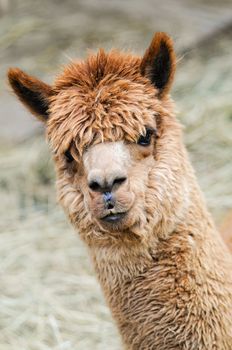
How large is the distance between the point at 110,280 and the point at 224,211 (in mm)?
2611

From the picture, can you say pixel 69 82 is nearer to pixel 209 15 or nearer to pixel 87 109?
pixel 87 109

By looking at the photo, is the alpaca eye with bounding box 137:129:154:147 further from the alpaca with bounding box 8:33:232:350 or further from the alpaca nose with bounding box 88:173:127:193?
→ the alpaca nose with bounding box 88:173:127:193

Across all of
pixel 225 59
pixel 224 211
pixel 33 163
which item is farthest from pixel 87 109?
pixel 225 59

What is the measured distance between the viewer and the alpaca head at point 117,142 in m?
3.13

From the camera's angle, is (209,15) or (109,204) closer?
(109,204)

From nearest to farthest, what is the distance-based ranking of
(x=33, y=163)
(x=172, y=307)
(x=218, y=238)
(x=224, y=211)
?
(x=172, y=307) < (x=218, y=238) < (x=224, y=211) < (x=33, y=163)

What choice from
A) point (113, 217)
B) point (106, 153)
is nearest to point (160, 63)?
point (106, 153)

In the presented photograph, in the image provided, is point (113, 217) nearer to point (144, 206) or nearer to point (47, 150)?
point (144, 206)

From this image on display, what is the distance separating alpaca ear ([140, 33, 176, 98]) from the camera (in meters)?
3.33

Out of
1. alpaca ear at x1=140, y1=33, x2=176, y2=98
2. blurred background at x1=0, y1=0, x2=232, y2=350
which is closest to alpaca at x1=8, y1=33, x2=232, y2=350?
alpaca ear at x1=140, y1=33, x2=176, y2=98

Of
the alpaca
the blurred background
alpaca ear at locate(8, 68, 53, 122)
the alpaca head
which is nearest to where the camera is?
the alpaca head

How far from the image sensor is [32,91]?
3.51m

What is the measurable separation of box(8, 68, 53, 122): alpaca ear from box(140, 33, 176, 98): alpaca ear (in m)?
0.46

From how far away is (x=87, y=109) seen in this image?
3281mm
